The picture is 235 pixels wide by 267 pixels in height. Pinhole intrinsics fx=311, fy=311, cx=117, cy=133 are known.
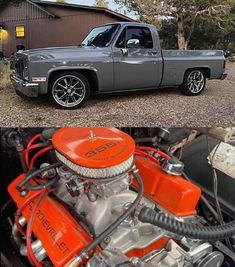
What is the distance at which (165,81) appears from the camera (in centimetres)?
374

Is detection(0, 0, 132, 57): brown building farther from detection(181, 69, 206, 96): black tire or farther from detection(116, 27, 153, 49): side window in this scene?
detection(181, 69, 206, 96): black tire

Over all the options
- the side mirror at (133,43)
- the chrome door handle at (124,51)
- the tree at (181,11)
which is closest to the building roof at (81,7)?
the tree at (181,11)

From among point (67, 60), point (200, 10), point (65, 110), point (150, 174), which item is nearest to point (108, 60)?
point (67, 60)

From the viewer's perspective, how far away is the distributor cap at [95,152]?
0.67 meters

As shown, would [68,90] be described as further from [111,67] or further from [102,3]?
[102,3]

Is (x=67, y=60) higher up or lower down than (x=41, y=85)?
higher up

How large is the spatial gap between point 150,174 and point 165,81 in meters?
2.97

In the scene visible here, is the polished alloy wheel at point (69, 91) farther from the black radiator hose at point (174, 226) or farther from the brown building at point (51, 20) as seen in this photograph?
the black radiator hose at point (174, 226)

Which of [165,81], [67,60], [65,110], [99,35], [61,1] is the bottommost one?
[65,110]

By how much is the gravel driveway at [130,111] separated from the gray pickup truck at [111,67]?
154mm

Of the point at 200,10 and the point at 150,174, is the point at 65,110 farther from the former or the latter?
the point at 200,10

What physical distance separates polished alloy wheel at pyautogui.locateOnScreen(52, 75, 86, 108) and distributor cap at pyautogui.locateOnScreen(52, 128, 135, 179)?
2.24m

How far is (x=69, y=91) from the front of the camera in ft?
10.00

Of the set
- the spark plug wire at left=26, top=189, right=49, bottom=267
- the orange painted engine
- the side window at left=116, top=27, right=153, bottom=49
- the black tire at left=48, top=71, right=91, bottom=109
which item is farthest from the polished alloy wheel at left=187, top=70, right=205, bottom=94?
the spark plug wire at left=26, top=189, right=49, bottom=267
